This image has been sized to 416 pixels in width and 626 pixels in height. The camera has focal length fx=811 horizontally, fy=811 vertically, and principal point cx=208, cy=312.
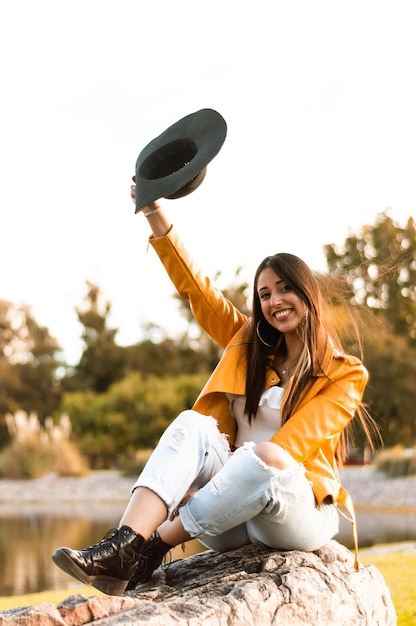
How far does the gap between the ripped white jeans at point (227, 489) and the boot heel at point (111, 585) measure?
242mm

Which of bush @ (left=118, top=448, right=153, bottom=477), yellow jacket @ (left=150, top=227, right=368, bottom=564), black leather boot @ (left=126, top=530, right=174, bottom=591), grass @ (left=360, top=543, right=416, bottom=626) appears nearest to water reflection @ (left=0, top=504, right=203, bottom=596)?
grass @ (left=360, top=543, right=416, bottom=626)

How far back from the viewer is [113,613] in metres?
2.10

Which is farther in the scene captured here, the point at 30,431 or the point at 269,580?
the point at 30,431

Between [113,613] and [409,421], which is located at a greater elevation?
[113,613]

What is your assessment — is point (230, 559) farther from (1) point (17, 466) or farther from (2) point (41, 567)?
(1) point (17, 466)

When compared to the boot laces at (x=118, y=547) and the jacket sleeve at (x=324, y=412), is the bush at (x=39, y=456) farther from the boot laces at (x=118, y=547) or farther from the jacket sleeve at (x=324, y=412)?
the boot laces at (x=118, y=547)

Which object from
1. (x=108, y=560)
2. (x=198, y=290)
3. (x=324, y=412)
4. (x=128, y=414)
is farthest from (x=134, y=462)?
(x=108, y=560)

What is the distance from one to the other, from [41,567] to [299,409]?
4.46 m

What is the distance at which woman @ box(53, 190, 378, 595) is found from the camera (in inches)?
87.4

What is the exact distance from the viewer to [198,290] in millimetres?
2775

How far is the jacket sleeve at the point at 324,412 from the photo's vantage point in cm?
234

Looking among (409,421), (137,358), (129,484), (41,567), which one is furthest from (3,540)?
(137,358)

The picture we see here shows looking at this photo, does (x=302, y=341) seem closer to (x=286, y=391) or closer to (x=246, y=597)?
(x=286, y=391)

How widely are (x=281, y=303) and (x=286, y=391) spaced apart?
28 centimetres
